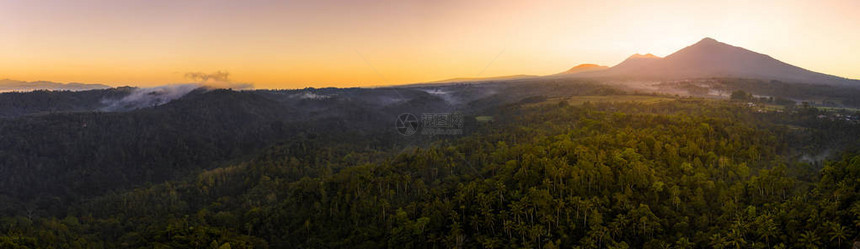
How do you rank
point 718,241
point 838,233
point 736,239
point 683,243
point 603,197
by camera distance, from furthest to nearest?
point 603,197
point 683,243
point 718,241
point 736,239
point 838,233

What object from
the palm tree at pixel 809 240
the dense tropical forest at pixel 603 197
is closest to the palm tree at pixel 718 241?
the dense tropical forest at pixel 603 197

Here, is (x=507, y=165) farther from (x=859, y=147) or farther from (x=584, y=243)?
(x=859, y=147)

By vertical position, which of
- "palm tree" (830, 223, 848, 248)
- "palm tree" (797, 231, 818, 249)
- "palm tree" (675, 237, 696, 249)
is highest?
"palm tree" (830, 223, 848, 248)

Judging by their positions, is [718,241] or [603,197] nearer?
[718,241]

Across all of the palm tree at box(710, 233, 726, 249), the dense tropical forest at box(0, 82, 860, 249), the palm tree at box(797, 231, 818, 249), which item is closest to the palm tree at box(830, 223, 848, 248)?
the dense tropical forest at box(0, 82, 860, 249)

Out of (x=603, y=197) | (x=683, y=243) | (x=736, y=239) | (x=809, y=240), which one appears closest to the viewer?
(x=809, y=240)

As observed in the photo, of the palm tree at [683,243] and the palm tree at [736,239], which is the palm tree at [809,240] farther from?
the palm tree at [683,243]

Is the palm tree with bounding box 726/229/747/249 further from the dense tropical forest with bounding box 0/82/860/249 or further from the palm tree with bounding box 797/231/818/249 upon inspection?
the palm tree with bounding box 797/231/818/249

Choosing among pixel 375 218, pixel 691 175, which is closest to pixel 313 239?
pixel 375 218

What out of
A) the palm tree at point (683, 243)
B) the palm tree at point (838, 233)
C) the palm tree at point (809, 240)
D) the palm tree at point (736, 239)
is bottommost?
the palm tree at point (683, 243)

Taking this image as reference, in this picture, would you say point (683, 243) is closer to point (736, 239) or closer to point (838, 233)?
point (736, 239)

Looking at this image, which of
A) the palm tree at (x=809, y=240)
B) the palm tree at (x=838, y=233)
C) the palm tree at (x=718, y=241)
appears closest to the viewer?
the palm tree at (x=838, y=233)

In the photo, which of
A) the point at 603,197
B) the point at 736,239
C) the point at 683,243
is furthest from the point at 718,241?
the point at 603,197
